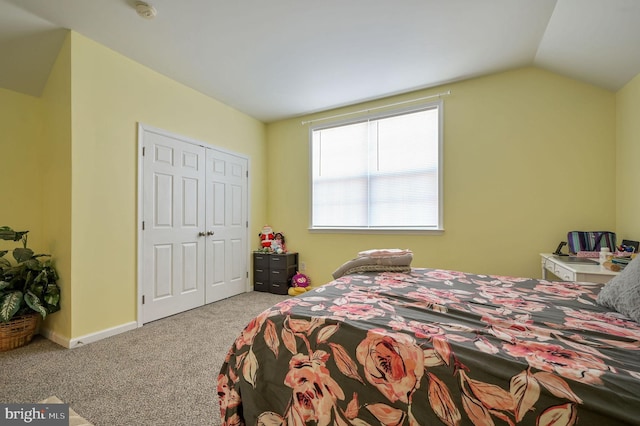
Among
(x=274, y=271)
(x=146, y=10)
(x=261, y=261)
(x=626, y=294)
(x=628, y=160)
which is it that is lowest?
(x=274, y=271)

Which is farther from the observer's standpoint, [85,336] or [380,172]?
[380,172]

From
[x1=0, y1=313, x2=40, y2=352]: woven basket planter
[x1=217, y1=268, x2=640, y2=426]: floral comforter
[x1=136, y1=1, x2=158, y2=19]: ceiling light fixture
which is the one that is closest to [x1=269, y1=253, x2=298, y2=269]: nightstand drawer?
[x1=0, y1=313, x2=40, y2=352]: woven basket planter

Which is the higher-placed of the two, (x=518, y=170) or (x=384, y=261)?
(x=518, y=170)

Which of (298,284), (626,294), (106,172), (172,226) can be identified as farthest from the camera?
(298,284)

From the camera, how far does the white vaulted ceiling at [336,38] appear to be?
2059 mm

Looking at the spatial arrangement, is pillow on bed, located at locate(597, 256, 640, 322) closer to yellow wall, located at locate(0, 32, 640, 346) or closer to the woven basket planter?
yellow wall, located at locate(0, 32, 640, 346)

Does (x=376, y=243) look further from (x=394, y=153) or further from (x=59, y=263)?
(x=59, y=263)

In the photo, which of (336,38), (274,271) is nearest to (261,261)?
(274,271)

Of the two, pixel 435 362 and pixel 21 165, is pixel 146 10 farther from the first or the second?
pixel 435 362

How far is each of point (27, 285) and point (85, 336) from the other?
2.11 ft

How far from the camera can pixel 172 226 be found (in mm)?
3133

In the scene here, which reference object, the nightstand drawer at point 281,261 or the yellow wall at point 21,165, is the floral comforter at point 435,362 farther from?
the yellow wall at point 21,165

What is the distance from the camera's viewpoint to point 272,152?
4.52 metres

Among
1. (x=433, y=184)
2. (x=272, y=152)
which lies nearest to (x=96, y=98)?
(x=272, y=152)
